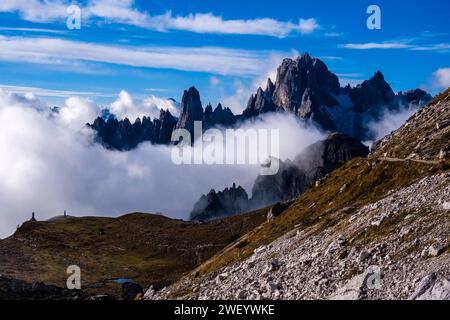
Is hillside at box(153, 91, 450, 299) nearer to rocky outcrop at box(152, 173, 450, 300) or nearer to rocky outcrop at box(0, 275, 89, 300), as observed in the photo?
rocky outcrop at box(152, 173, 450, 300)

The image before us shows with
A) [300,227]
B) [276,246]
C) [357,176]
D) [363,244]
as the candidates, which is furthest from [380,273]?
[357,176]

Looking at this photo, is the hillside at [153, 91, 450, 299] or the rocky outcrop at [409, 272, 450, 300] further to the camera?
the hillside at [153, 91, 450, 299]

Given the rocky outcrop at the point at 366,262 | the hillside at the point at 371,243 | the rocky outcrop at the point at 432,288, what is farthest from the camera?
the hillside at the point at 371,243

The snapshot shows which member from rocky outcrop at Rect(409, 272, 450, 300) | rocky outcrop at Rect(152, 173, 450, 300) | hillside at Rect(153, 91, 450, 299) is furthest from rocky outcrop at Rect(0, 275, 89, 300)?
rocky outcrop at Rect(409, 272, 450, 300)

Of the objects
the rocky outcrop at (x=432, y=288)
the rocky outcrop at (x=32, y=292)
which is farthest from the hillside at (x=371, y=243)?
the rocky outcrop at (x=32, y=292)

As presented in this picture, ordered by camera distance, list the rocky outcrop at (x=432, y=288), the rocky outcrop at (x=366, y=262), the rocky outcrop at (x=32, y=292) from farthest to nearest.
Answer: the rocky outcrop at (x=32, y=292)
the rocky outcrop at (x=366, y=262)
the rocky outcrop at (x=432, y=288)

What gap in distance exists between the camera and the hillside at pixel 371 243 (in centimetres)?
4572

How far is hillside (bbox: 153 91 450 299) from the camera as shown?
→ 4572cm

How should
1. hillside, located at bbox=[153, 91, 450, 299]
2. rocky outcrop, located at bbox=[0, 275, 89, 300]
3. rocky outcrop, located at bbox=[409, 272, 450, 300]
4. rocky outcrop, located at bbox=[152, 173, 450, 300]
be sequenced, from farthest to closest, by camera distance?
rocky outcrop, located at bbox=[0, 275, 89, 300] → hillside, located at bbox=[153, 91, 450, 299] → rocky outcrop, located at bbox=[152, 173, 450, 300] → rocky outcrop, located at bbox=[409, 272, 450, 300]

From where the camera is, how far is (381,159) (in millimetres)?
99688

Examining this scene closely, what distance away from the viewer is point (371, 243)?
5494 cm

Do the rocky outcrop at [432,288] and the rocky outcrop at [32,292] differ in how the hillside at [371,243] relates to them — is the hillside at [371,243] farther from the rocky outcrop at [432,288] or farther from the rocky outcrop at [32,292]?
the rocky outcrop at [32,292]
